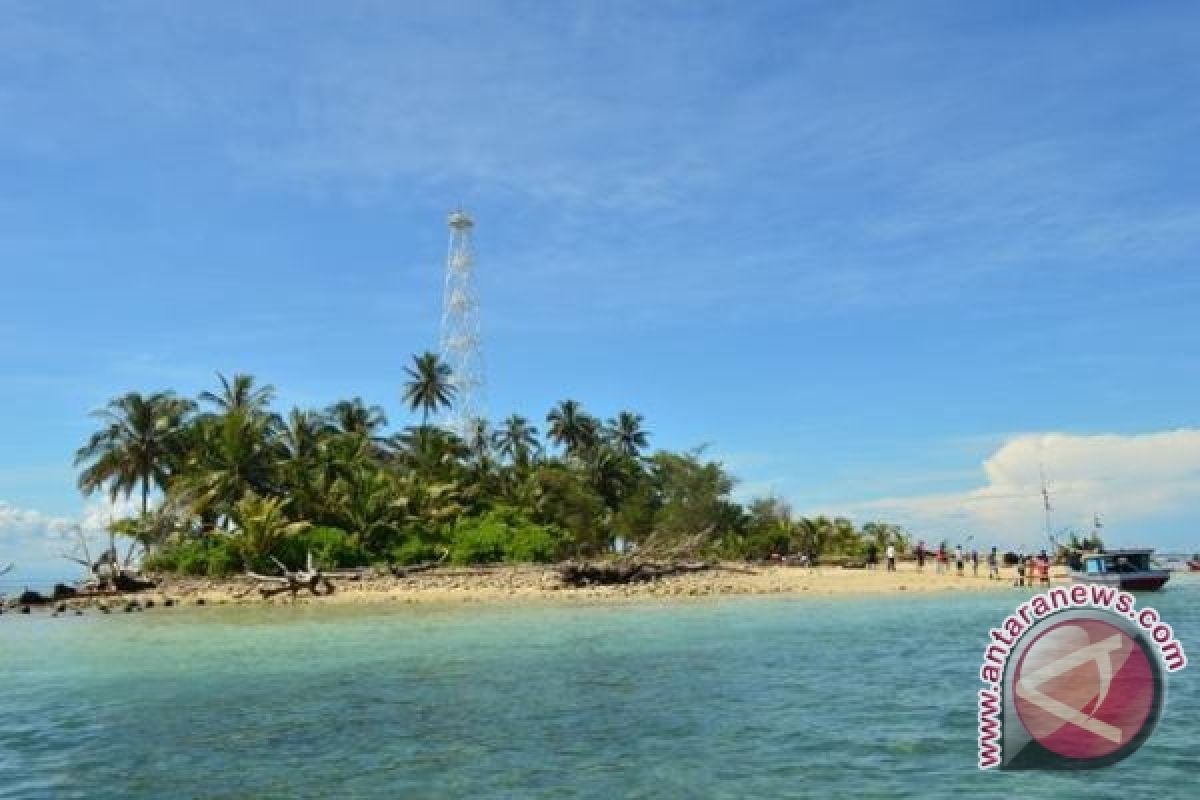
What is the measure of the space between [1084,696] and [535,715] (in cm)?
815

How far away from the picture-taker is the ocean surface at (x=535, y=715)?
10.9 m

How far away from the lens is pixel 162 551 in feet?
175

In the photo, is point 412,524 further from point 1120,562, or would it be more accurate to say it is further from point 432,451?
point 1120,562

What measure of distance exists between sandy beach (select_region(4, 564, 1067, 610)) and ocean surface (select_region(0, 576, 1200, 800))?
1340 cm

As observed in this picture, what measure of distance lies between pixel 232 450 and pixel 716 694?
43.9 metres

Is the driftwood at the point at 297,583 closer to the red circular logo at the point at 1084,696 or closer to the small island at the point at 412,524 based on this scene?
the small island at the point at 412,524

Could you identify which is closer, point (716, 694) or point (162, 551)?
point (716, 694)

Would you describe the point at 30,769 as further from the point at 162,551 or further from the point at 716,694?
the point at 162,551

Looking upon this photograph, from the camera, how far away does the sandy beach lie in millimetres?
43500

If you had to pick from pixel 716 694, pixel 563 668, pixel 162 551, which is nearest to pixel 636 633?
pixel 563 668

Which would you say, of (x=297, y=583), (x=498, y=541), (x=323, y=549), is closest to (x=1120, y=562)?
(x=498, y=541)

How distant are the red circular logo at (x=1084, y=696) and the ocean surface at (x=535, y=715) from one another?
355 mm

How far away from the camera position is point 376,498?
55188 mm

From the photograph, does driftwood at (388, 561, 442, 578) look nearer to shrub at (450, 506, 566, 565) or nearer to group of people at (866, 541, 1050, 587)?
shrub at (450, 506, 566, 565)
